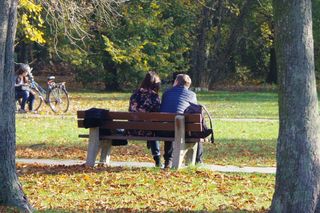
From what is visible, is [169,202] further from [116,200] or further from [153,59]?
[153,59]

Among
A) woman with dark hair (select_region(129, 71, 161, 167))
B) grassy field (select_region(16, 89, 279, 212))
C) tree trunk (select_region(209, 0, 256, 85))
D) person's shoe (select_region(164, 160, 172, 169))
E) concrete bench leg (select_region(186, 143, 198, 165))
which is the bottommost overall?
grassy field (select_region(16, 89, 279, 212))

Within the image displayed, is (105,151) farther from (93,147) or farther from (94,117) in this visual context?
(94,117)

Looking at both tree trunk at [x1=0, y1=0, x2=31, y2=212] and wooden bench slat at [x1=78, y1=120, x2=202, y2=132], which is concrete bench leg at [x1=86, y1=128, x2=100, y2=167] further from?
tree trunk at [x1=0, y1=0, x2=31, y2=212]

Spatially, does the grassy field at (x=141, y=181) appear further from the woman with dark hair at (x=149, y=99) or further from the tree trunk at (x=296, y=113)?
the tree trunk at (x=296, y=113)

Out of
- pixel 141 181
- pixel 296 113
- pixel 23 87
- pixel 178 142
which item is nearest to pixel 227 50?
pixel 23 87

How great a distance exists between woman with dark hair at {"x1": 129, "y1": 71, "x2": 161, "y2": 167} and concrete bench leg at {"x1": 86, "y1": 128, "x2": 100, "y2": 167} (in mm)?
767

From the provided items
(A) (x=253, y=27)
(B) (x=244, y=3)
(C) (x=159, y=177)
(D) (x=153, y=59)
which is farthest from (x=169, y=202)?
(A) (x=253, y=27)

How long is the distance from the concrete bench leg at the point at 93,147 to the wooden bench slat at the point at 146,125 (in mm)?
190

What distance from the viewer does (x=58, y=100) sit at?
91.7 feet

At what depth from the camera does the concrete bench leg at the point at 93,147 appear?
1430cm

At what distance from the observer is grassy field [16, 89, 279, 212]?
10.5m

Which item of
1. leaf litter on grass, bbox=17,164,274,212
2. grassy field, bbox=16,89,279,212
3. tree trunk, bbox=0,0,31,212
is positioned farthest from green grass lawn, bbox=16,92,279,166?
tree trunk, bbox=0,0,31,212

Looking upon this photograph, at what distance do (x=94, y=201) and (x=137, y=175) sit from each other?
2.30m

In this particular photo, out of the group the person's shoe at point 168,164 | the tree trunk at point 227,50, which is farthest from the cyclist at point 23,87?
the tree trunk at point 227,50
